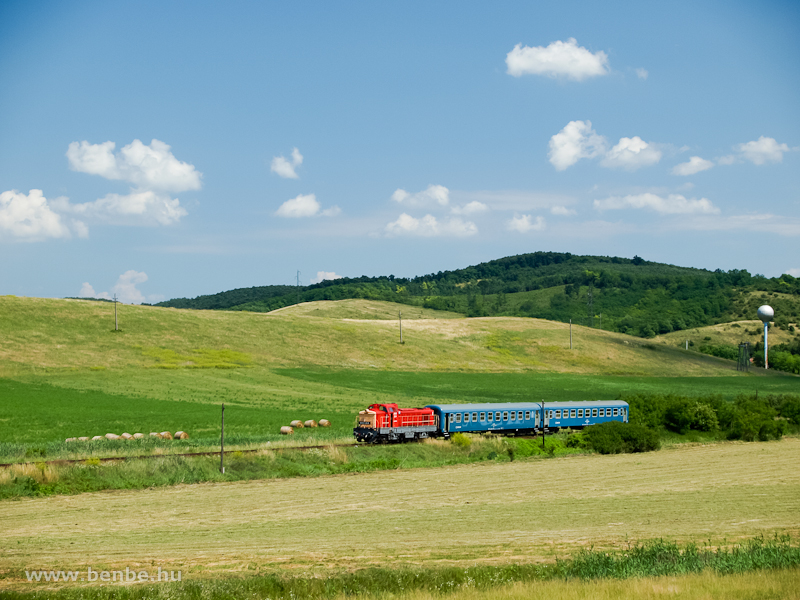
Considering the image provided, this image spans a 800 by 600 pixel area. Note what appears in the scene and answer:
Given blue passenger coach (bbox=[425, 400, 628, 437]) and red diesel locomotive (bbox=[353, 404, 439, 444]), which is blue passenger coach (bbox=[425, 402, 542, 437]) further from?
red diesel locomotive (bbox=[353, 404, 439, 444])

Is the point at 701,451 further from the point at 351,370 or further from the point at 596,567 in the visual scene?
the point at 351,370

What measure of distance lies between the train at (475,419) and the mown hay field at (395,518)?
232 inches

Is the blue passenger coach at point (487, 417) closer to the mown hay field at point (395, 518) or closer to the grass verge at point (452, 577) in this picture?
the mown hay field at point (395, 518)

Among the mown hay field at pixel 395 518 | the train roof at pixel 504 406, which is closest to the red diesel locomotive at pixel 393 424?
the train roof at pixel 504 406

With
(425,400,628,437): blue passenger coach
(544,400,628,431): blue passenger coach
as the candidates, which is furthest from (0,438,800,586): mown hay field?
(544,400,628,431): blue passenger coach

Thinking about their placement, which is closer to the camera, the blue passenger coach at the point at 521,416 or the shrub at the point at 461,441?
the shrub at the point at 461,441

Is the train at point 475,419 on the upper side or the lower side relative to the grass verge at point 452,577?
lower

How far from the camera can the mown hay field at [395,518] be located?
19172 millimetres

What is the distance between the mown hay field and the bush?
839cm

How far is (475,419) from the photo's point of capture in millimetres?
46938

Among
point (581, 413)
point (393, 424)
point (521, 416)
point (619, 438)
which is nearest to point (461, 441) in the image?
point (393, 424)

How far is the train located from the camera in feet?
142

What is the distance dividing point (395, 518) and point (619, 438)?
26.9 metres

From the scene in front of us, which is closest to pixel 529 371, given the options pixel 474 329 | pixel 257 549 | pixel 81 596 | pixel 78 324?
pixel 474 329
